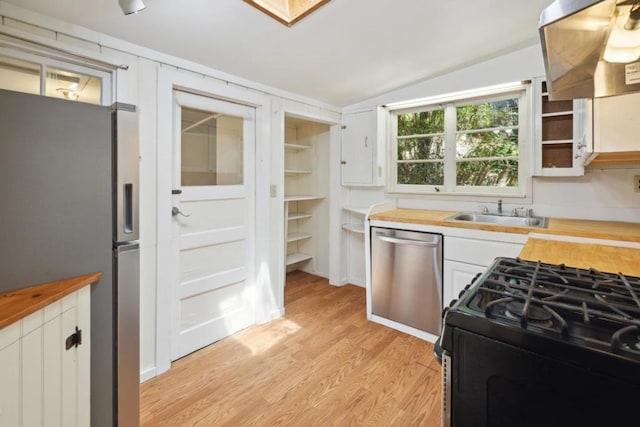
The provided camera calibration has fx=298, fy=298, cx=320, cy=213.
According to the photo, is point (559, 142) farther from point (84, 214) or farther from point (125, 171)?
point (84, 214)

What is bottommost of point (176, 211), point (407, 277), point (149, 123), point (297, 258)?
point (297, 258)

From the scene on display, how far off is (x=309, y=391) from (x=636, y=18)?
2.13 m

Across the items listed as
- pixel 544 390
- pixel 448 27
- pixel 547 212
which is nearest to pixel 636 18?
pixel 544 390

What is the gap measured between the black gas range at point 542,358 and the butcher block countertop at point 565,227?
121 centimetres

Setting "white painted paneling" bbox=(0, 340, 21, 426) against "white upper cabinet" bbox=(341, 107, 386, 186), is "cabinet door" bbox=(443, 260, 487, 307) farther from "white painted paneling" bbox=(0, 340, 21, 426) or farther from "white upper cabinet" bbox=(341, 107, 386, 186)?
"white painted paneling" bbox=(0, 340, 21, 426)

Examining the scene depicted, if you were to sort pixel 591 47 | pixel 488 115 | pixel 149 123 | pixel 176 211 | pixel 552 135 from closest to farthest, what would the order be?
pixel 591 47
pixel 149 123
pixel 176 211
pixel 552 135
pixel 488 115

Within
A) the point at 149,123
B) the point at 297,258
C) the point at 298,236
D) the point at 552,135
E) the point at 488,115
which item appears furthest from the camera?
the point at 298,236

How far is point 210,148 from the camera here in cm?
235

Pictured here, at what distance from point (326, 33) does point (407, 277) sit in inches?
75.8

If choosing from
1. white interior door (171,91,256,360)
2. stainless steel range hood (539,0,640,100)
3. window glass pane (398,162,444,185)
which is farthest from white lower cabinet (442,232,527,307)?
white interior door (171,91,256,360)

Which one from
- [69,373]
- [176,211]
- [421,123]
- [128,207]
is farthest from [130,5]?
[421,123]

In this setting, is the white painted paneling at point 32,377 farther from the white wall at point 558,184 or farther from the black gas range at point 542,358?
the white wall at point 558,184

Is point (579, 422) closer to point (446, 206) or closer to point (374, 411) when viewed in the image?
point (374, 411)

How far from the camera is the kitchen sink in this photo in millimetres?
2385
